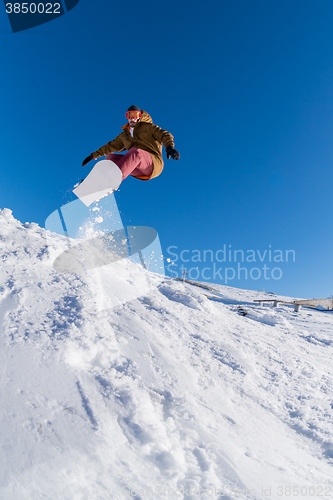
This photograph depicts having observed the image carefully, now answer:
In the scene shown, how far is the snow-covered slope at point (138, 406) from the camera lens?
133 centimetres

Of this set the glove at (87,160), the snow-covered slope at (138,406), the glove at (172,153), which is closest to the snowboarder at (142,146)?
the glove at (172,153)

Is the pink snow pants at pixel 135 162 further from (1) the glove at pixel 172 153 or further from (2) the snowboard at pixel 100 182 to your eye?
(1) the glove at pixel 172 153

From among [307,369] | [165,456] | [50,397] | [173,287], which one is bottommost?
[165,456]

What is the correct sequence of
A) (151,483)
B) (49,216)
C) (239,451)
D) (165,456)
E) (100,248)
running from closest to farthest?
(151,483)
(165,456)
(239,451)
(49,216)
(100,248)

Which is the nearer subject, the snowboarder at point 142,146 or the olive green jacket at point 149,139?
the snowboarder at point 142,146

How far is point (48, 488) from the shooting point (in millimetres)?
1181

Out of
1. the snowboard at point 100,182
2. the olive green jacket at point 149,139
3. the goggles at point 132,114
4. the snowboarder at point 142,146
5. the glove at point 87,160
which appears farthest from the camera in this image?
the glove at point 87,160

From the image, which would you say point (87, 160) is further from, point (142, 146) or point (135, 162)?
point (135, 162)

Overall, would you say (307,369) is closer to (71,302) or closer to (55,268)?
(71,302)

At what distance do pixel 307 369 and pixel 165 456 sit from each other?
8.91 ft

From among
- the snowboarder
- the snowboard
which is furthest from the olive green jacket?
the snowboard

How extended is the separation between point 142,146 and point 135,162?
526mm

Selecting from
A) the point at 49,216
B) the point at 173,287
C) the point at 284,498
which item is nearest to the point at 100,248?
the point at 49,216

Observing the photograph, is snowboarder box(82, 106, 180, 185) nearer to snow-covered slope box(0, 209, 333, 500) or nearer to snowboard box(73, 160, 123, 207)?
snowboard box(73, 160, 123, 207)
